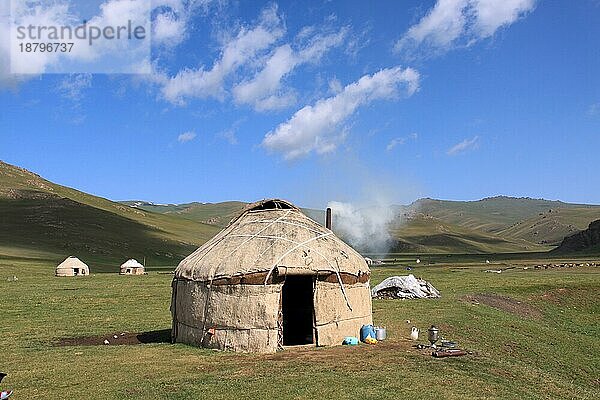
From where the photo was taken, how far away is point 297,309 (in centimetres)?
1720

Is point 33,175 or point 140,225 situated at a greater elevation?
point 33,175

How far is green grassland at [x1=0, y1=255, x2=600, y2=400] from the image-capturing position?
10.0 m

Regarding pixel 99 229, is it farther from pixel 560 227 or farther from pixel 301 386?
pixel 560 227

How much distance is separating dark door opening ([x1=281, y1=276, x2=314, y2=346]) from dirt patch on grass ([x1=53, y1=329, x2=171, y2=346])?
11.8ft

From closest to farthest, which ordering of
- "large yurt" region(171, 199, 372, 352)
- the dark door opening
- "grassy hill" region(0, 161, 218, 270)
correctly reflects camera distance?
"large yurt" region(171, 199, 372, 352) < the dark door opening < "grassy hill" region(0, 161, 218, 270)

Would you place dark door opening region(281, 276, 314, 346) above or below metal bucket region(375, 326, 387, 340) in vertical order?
above

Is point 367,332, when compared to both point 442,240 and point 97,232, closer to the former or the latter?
point 97,232

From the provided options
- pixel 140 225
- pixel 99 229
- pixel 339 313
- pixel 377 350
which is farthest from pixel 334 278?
pixel 140 225

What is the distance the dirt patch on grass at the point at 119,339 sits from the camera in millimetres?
15773

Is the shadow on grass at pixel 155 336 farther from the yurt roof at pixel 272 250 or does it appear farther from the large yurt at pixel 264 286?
the yurt roof at pixel 272 250

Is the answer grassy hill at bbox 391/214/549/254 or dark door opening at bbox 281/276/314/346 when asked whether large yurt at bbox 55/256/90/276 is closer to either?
dark door opening at bbox 281/276/314/346

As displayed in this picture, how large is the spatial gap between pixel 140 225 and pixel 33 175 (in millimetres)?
42253

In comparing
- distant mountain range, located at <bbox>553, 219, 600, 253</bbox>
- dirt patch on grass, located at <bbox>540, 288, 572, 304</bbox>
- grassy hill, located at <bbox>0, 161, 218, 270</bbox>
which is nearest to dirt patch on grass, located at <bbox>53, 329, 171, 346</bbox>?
dirt patch on grass, located at <bbox>540, 288, 572, 304</bbox>

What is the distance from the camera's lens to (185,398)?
9.54 metres
